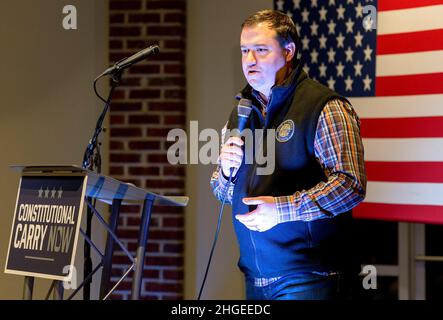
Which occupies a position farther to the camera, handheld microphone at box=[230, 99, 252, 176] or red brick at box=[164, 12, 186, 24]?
red brick at box=[164, 12, 186, 24]

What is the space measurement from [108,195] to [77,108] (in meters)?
1.79

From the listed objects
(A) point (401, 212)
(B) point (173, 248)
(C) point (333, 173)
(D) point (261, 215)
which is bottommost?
(B) point (173, 248)

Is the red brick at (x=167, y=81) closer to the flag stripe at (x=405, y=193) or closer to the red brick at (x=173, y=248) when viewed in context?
the red brick at (x=173, y=248)

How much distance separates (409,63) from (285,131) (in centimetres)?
151

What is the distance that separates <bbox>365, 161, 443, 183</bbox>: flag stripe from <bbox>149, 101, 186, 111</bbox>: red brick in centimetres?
118

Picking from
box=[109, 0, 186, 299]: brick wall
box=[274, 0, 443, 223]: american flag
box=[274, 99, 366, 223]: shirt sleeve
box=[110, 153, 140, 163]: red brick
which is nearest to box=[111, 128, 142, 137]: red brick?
box=[109, 0, 186, 299]: brick wall

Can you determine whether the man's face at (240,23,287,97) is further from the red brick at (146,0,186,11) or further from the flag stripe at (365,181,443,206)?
the red brick at (146,0,186,11)

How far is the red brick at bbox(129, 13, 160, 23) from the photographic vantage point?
419 cm

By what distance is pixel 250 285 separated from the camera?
238 cm

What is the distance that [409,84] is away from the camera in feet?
11.8

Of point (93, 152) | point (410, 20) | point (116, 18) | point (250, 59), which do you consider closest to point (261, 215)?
point (250, 59)

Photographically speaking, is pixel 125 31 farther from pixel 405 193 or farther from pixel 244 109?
pixel 244 109

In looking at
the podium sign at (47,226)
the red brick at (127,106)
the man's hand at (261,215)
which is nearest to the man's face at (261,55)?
the man's hand at (261,215)
